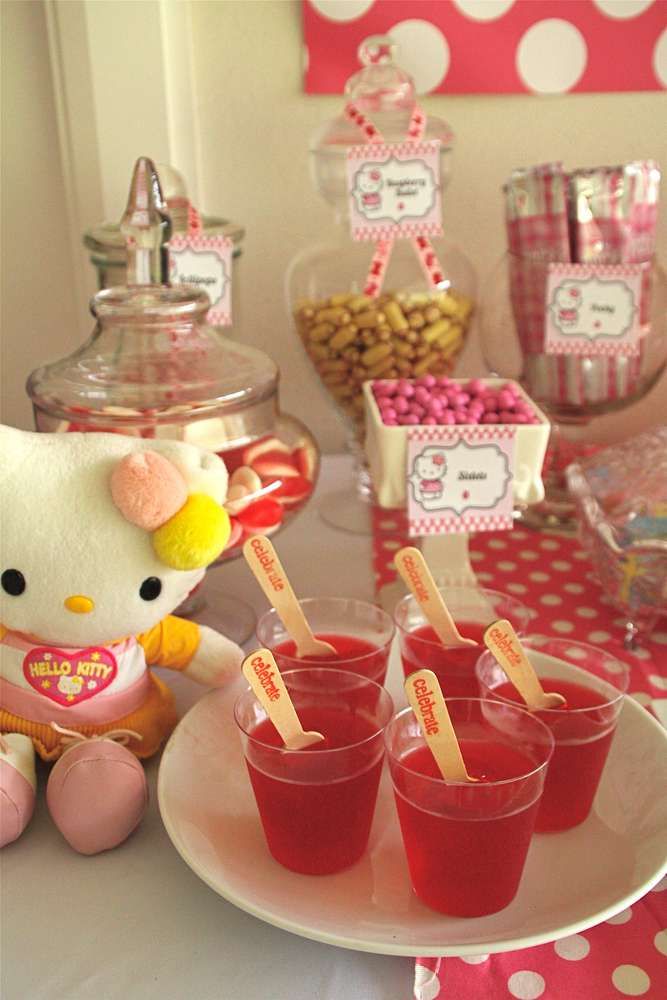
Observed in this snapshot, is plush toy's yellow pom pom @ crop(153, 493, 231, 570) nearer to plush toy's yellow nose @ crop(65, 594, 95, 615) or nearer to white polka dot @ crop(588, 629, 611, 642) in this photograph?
plush toy's yellow nose @ crop(65, 594, 95, 615)

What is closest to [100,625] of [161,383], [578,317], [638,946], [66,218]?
[161,383]

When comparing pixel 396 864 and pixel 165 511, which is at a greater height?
pixel 165 511

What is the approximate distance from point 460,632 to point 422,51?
0.79 m

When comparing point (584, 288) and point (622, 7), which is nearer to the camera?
point (584, 288)

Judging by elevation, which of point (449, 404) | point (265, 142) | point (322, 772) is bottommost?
point (322, 772)

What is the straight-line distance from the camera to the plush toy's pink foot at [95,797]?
0.65 metres

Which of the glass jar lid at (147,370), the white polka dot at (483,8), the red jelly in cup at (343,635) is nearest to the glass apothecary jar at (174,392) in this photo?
the glass jar lid at (147,370)

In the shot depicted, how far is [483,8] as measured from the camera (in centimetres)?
117

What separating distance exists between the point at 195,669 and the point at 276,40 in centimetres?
81

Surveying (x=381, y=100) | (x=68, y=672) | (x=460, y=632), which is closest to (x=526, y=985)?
(x=460, y=632)

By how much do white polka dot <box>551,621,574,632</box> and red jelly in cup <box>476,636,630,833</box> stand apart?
0.80 ft

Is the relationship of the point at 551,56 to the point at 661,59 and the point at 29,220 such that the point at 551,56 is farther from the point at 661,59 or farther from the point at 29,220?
the point at 29,220

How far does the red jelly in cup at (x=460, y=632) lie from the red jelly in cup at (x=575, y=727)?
0.05m

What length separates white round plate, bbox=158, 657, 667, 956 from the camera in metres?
0.56
